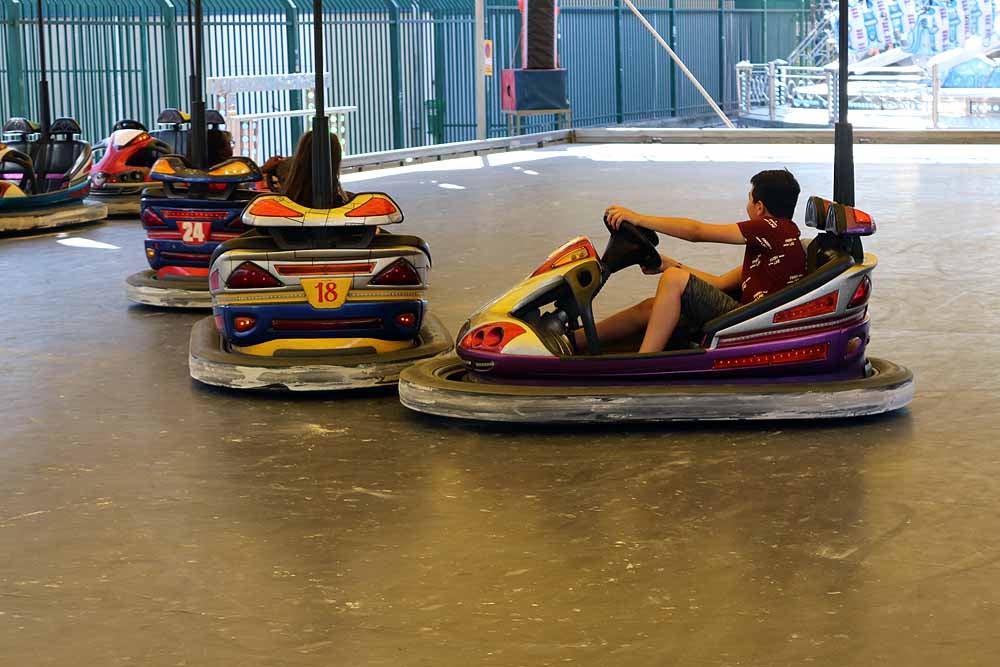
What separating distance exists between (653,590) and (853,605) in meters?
0.36

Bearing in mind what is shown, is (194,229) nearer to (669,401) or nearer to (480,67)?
(669,401)

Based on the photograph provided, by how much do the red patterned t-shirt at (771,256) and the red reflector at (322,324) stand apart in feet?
4.03

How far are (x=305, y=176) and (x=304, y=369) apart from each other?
2.95ft

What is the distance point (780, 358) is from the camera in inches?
156

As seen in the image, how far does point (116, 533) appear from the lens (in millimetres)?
3137

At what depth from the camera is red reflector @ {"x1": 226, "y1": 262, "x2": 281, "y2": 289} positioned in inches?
177

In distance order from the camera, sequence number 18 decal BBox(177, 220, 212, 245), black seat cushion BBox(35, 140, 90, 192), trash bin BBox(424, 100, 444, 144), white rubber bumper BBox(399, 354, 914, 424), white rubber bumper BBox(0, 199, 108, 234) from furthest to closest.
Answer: trash bin BBox(424, 100, 444, 144) → black seat cushion BBox(35, 140, 90, 192) → white rubber bumper BBox(0, 199, 108, 234) → number 18 decal BBox(177, 220, 212, 245) → white rubber bumper BBox(399, 354, 914, 424)

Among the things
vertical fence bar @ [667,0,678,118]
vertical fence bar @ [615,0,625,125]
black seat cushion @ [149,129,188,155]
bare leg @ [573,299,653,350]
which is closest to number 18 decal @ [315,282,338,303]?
bare leg @ [573,299,653,350]

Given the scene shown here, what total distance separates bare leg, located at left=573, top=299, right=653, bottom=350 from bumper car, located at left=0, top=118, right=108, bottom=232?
5.72 metres

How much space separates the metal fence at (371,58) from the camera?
13.2 meters

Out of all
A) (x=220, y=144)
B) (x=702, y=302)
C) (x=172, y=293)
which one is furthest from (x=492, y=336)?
(x=220, y=144)

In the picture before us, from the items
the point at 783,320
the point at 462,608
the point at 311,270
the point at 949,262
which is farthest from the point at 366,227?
the point at 949,262

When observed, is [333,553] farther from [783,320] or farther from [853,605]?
[783,320]

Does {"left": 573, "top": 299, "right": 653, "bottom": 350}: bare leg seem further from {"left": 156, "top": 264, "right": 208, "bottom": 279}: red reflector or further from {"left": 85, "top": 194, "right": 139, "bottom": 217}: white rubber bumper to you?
{"left": 85, "top": 194, "right": 139, "bottom": 217}: white rubber bumper
